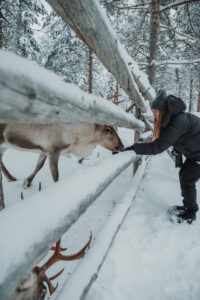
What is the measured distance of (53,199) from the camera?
2.99 ft

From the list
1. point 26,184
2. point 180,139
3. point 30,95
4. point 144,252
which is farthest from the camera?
point 26,184

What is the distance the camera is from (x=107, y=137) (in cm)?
345

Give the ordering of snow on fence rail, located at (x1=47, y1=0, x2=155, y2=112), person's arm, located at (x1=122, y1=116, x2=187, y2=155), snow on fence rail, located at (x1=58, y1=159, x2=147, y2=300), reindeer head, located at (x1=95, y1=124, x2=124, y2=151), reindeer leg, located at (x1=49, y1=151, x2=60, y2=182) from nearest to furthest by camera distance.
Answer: snow on fence rail, located at (x1=47, y1=0, x2=155, y2=112)
snow on fence rail, located at (x1=58, y1=159, x2=147, y2=300)
person's arm, located at (x1=122, y1=116, x2=187, y2=155)
reindeer leg, located at (x1=49, y1=151, x2=60, y2=182)
reindeer head, located at (x1=95, y1=124, x2=124, y2=151)

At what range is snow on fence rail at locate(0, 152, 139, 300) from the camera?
562mm

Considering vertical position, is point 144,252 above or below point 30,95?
below

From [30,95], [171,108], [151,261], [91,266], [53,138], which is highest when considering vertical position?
[171,108]

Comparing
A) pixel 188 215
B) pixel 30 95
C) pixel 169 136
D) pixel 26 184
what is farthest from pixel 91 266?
pixel 26 184

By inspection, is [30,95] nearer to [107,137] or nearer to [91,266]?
[91,266]

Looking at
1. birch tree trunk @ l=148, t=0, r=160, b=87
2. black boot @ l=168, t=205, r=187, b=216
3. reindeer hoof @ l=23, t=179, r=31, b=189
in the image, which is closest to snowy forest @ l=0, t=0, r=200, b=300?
reindeer hoof @ l=23, t=179, r=31, b=189

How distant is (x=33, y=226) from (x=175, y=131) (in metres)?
2.27

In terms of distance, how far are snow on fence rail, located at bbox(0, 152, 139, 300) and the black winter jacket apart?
162 cm

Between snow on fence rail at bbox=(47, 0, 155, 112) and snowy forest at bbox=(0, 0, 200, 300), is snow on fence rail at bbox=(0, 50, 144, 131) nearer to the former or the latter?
snowy forest at bbox=(0, 0, 200, 300)

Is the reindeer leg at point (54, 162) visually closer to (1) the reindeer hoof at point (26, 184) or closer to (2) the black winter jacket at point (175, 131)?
(1) the reindeer hoof at point (26, 184)

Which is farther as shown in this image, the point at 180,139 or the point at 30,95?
the point at 180,139
